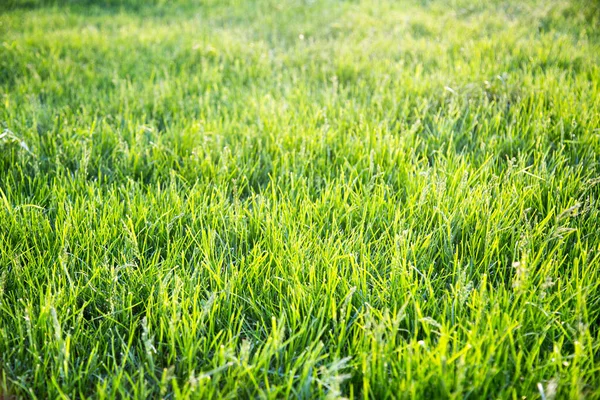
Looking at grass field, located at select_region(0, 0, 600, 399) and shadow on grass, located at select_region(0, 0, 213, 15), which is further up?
shadow on grass, located at select_region(0, 0, 213, 15)

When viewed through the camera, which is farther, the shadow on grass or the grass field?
the shadow on grass

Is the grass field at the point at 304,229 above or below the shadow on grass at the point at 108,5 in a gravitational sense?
below

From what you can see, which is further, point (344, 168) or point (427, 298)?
point (344, 168)

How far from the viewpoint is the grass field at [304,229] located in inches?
52.0

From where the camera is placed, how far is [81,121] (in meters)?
2.97

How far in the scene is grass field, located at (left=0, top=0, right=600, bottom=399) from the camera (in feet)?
4.33

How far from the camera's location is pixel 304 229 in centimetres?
192

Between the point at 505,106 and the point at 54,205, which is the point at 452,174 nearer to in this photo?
the point at 505,106

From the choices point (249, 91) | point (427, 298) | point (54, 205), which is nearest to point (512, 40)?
point (249, 91)

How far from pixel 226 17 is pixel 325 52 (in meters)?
2.79

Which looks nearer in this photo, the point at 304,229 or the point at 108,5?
Answer: the point at 304,229

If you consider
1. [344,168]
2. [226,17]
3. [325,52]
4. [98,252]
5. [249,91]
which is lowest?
[98,252]

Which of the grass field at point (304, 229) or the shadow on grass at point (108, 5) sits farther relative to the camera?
the shadow on grass at point (108, 5)

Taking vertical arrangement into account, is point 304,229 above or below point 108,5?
below
